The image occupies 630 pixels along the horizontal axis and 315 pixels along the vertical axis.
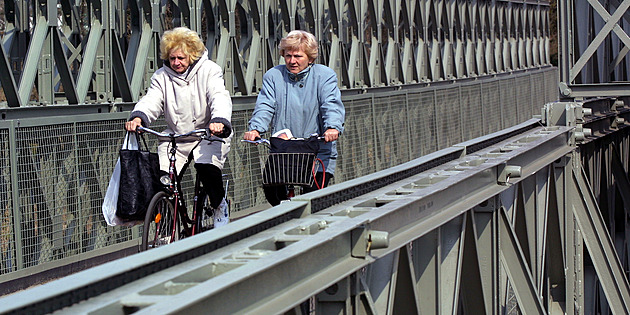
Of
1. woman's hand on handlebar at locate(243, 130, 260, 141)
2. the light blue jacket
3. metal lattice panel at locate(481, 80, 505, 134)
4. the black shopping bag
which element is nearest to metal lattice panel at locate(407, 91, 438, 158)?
metal lattice panel at locate(481, 80, 505, 134)

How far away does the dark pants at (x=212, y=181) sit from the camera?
7641mm

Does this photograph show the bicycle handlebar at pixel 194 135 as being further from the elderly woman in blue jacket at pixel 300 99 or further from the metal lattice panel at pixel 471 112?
the metal lattice panel at pixel 471 112

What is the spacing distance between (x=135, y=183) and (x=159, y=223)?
0.97ft

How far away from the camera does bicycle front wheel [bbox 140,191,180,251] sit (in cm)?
709

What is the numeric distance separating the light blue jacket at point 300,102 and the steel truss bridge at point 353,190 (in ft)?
3.03

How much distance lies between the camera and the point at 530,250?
796 cm

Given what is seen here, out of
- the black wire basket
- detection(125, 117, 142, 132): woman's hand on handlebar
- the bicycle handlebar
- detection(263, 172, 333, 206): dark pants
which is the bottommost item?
detection(263, 172, 333, 206): dark pants

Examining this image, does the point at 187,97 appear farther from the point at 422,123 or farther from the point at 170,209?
the point at 422,123

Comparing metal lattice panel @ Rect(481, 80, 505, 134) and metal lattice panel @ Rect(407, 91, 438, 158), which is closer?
metal lattice panel @ Rect(407, 91, 438, 158)

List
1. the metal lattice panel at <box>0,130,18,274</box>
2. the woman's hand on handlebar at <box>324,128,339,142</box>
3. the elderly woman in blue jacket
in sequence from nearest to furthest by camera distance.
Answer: the woman's hand on handlebar at <box>324,128,339,142</box> → the elderly woman in blue jacket → the metal lattice panel at <box>0,130,18,274</box>

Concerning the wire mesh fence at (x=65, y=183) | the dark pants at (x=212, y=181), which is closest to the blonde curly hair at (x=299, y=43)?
the dark pants at (x=212, y=181)

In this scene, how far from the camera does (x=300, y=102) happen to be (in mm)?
7660

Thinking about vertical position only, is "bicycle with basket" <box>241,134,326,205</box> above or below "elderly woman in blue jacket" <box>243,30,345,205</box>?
below

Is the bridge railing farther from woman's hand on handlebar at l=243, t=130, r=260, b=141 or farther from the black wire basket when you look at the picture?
the black wire basket
